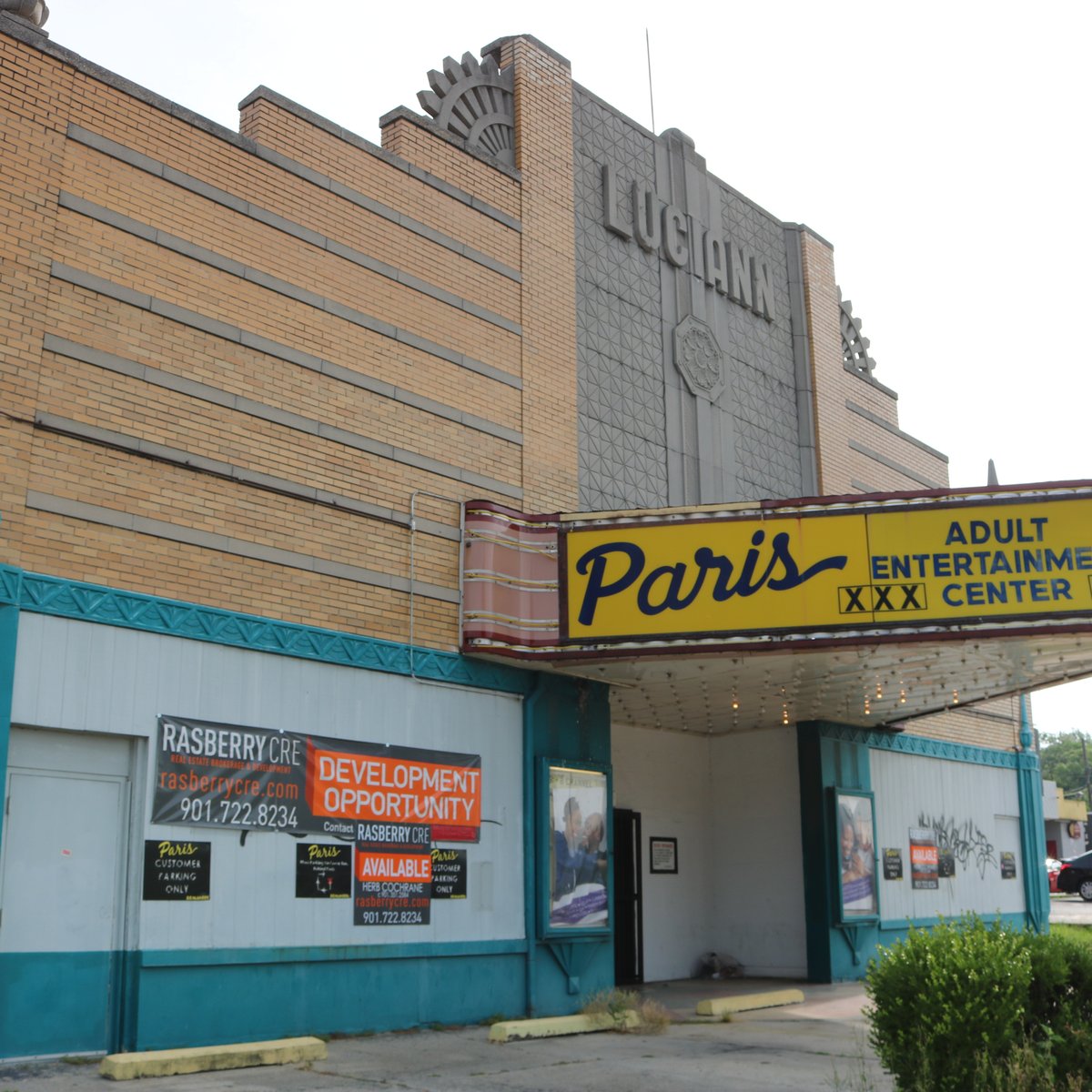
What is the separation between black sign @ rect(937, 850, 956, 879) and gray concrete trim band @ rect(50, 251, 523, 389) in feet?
42.2

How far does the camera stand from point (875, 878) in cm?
2248

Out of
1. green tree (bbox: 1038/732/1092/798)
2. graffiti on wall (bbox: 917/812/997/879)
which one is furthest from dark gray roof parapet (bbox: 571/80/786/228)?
green tree (bbox: 1038/732/1092/798)

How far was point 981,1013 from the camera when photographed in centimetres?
880

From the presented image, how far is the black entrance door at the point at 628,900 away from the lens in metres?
21.2

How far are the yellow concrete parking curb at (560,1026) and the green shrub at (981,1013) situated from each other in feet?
18.2

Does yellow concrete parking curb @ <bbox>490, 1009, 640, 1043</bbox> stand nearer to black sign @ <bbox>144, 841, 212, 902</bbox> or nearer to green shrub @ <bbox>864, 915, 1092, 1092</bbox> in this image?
black sign @ <bbox>144, 841, 212, 902</bbox>

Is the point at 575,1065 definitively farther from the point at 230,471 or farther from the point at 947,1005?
the point at 230,471

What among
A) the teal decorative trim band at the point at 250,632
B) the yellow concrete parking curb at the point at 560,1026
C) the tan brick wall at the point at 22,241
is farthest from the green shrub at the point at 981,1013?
the tan brick wall at the point at 22,241

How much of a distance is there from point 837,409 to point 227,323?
1366 cm

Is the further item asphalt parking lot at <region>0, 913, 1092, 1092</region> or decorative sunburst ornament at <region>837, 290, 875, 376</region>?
decorative sunburst ornament at <region>837, 290, 875, 376</region>

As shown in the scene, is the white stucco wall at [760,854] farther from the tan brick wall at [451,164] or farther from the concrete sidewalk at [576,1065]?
the tan brick wall at [451,164]

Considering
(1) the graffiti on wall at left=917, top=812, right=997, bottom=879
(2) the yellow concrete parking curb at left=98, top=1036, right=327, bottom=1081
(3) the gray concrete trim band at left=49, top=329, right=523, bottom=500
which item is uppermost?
(3) the gray concrete trim band at left=49, top=329, right=523, bottom=500

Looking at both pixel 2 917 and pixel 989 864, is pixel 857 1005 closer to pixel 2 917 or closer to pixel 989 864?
pixel 989 864

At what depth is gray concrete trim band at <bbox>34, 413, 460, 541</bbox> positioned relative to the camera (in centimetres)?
1270
